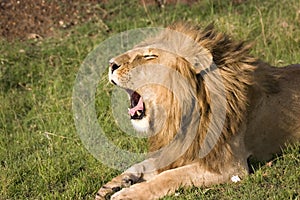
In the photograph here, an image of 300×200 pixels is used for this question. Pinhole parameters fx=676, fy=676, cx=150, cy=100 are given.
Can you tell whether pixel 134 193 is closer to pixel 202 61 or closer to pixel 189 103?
pixel 189 103

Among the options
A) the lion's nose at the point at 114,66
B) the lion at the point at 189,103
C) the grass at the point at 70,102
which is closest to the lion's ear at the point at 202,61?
the lion at the point at 189,103

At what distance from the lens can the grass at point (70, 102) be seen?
435 cm

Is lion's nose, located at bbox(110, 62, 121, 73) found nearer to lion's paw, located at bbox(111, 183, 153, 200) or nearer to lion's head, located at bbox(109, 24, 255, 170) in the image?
lion's head, located at bbox(109, 24, 255, 170)

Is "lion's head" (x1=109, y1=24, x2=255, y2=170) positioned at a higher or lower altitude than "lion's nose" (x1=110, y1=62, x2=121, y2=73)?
lower

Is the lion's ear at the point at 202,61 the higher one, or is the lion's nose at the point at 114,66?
the lion's nose at the point at 114,66

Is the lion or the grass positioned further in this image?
the grass

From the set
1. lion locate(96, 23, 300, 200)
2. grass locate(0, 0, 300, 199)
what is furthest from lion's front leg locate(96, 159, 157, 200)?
grass locate(0, 0, 300, 199)

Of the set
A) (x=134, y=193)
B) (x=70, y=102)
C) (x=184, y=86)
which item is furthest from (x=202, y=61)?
(x=70, y=102)

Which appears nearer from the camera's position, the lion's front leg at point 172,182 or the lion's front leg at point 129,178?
the lion's front leg at point 172,182

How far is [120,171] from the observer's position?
4.68m

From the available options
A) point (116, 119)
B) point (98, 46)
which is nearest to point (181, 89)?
point (116, 119)

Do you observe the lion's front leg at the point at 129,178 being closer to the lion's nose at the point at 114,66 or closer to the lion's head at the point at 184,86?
the lion's head at the point at 184,86

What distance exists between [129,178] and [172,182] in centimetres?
43

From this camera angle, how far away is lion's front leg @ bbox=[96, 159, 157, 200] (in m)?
4.29
